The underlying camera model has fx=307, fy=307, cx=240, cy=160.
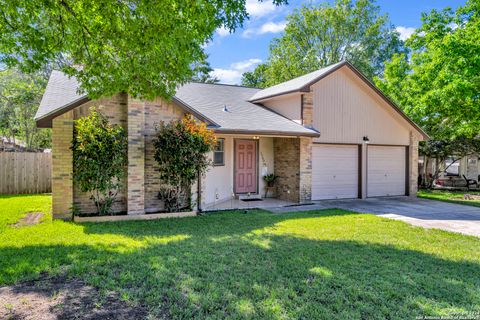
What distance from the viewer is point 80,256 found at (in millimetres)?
5426

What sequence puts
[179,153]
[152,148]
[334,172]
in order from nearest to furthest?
[179,153], [152,148], [334,172]

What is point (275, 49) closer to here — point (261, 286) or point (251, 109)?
point (251, 109)

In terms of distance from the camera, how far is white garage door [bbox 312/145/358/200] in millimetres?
13008

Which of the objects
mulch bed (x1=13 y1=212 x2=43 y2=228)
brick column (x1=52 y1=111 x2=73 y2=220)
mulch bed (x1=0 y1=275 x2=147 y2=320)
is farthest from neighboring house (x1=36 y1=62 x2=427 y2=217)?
mulch bed (x1=0 y1=275 x2=147 y2=320)

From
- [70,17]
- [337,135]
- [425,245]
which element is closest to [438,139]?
[337,135]

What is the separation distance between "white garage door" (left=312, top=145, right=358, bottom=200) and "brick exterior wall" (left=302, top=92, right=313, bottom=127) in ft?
3.74

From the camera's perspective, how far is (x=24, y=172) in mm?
14023

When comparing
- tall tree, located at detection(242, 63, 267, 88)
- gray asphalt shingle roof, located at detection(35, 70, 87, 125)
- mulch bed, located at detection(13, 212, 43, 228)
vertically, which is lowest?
mulch bed, located at detection(13, 212, 43, 228)

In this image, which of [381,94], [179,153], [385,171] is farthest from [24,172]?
[385,171]

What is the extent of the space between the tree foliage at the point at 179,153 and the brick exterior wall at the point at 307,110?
4573 millimetres

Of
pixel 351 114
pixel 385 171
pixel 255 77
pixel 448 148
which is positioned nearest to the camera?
pixel 351 114

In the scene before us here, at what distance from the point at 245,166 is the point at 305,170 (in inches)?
98.2

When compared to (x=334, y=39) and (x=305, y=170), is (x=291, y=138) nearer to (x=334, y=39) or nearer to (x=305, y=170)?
(x=305, y=170)

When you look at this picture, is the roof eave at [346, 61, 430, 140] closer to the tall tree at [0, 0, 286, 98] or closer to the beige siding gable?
the beige siding gable
